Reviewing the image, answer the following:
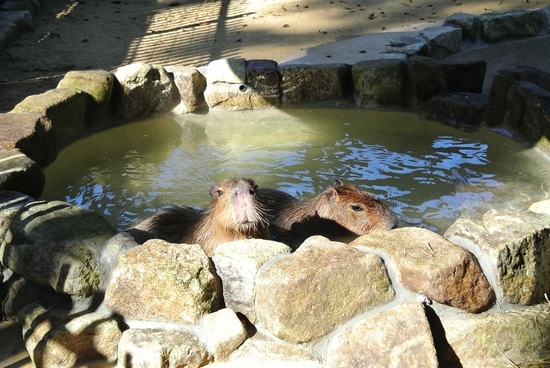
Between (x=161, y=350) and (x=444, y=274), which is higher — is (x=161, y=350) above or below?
below

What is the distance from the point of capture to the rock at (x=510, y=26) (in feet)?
33.3

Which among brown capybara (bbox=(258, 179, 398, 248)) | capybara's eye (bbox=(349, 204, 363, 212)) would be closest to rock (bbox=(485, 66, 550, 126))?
brown capybara (bbox=(258, 179, 398, 248))

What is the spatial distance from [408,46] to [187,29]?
14.9 feet

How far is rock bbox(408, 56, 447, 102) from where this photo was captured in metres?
8.05

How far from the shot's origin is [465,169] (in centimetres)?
659

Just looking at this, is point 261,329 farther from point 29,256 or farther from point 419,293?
point 29,256

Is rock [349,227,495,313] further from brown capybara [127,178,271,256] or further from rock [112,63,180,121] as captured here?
rock [112,63,180,121]

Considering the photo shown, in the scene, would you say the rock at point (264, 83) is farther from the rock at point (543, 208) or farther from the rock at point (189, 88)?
the rock at point (543, 208)

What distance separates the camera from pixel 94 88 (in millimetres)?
7371

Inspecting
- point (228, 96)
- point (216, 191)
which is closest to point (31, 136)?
point (216, 191)

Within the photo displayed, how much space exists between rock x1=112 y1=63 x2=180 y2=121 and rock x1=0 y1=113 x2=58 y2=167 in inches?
57.3

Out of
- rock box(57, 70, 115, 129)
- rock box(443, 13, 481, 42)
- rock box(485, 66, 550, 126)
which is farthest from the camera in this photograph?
rock box(443, 13, 481, 42)

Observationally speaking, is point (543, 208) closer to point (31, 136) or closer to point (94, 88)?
point (31, 136)

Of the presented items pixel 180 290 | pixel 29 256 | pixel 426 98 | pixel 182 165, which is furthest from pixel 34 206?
pixel 426 98
